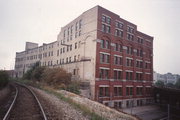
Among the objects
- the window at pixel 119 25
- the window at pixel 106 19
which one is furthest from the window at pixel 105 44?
the window at pixel 119 25

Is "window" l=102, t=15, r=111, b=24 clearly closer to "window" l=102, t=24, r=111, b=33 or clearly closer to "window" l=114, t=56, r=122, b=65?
"window" l=102, t=24, r=111, b=33

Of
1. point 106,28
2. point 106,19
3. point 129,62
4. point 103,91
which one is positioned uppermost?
point 106,19

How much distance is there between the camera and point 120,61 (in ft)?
106

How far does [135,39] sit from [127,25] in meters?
4.51

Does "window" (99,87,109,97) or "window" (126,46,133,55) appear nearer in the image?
"window" (99,87,109,97)

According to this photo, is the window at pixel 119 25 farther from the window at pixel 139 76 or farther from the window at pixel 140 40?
the window at pixel 139 76

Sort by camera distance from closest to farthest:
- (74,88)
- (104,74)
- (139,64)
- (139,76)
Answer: (74,88)
(104,74)
(139,76)
(139,64)

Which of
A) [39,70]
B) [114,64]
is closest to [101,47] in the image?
[114,64]

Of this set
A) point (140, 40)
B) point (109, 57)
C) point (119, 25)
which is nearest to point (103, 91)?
point (109, 57)

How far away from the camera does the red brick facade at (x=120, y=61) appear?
28.4 meters

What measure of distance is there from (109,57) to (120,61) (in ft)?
13.0

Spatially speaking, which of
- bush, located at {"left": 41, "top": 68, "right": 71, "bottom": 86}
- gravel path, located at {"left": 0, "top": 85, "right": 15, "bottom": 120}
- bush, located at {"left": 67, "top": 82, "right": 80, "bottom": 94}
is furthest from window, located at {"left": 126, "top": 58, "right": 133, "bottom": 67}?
gravel path, located at {"left": 0, "top": 85, "right": 15, "bottom": 120}

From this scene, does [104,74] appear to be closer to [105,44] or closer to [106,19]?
[105,44]

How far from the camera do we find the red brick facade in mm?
28406
